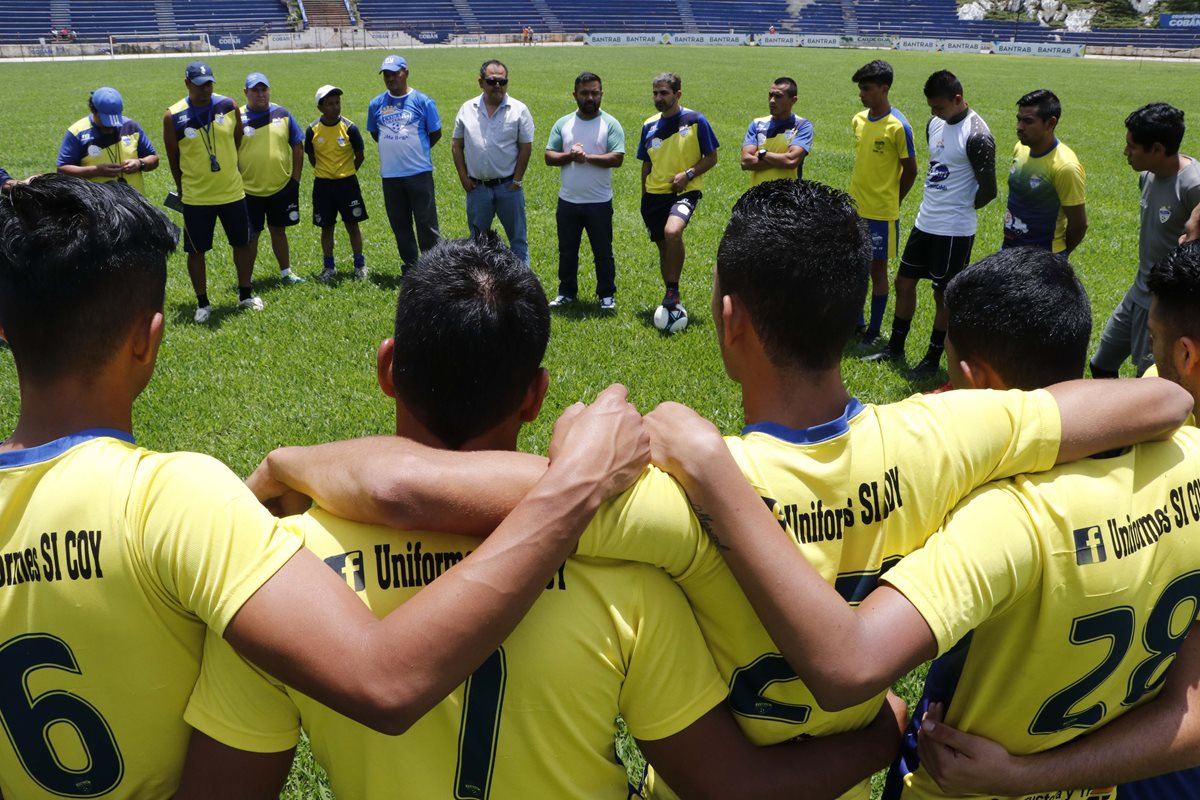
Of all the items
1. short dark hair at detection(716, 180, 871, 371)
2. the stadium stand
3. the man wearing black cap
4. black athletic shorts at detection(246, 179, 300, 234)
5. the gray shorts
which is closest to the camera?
short dark hair at detection(716, 180, 871, 371)

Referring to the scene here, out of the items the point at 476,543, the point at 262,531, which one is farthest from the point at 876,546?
the point at 262,531

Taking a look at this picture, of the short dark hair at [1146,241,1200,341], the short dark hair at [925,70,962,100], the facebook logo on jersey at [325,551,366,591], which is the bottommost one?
the facebook logo on jersey at [325,551,366,591]

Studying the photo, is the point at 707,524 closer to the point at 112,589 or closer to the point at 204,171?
the point at 112,589

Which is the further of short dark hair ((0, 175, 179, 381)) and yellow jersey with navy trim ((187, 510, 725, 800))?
short dark hair ((0, 175, 179, 381))

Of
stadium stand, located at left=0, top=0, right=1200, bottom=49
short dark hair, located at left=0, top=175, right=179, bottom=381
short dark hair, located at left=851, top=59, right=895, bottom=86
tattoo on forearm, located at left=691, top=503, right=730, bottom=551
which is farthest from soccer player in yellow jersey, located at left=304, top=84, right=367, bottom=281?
stadium stand, located at left=0, top=0, right=1200, bottom=49

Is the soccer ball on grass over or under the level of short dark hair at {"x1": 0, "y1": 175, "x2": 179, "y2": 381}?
under

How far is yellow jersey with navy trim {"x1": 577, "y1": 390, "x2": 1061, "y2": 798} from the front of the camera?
1899 mm

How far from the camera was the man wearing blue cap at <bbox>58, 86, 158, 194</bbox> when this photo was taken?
9695mm

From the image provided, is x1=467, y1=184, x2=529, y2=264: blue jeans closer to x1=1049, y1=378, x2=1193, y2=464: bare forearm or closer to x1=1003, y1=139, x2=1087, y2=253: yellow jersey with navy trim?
x1=1003, y1=139, x2=1087, y2=253: yellow jersey with navy trim

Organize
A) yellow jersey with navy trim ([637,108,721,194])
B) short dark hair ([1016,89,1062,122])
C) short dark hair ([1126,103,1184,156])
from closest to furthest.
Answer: short dark hair ([1126,103,1184,156])
short dark hair ([1016,89,1062,122])
yellow jersey with navy trim ([637,108,721,194])

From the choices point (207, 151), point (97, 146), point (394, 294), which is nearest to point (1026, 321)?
point (394, 294)

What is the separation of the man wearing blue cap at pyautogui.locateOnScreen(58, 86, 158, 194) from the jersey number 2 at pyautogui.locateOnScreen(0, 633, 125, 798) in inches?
365

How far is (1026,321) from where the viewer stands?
243 cm

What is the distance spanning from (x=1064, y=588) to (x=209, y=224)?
9418 millimetres
